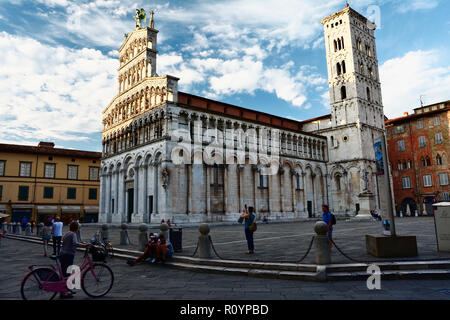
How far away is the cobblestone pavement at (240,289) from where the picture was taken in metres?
5.84

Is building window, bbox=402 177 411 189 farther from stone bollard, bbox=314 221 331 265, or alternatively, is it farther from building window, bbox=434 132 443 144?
stone bollard, bbox=314 221 331 265

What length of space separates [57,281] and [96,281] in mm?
696

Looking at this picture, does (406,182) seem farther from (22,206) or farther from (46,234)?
(22,206)

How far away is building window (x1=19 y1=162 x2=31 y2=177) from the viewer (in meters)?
39.0

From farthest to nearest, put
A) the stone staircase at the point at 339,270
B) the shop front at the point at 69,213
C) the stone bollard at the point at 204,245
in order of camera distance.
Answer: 1. the shop front at the point at 69,213
2. the stone bollard at the point at 204,245
3. the stone staircase at the point at 339,270

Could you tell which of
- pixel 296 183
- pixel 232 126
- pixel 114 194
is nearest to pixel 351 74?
pixel 296 183

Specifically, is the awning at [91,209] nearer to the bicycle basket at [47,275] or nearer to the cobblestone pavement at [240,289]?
the cobblestone pavement at [240,289]

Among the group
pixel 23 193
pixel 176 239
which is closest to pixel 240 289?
pixel 176 239

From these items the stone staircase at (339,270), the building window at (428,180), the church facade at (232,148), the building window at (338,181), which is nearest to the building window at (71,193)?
the church facade at (232,148)

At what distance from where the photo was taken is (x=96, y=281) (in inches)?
236

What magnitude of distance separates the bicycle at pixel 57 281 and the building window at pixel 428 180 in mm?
47371
